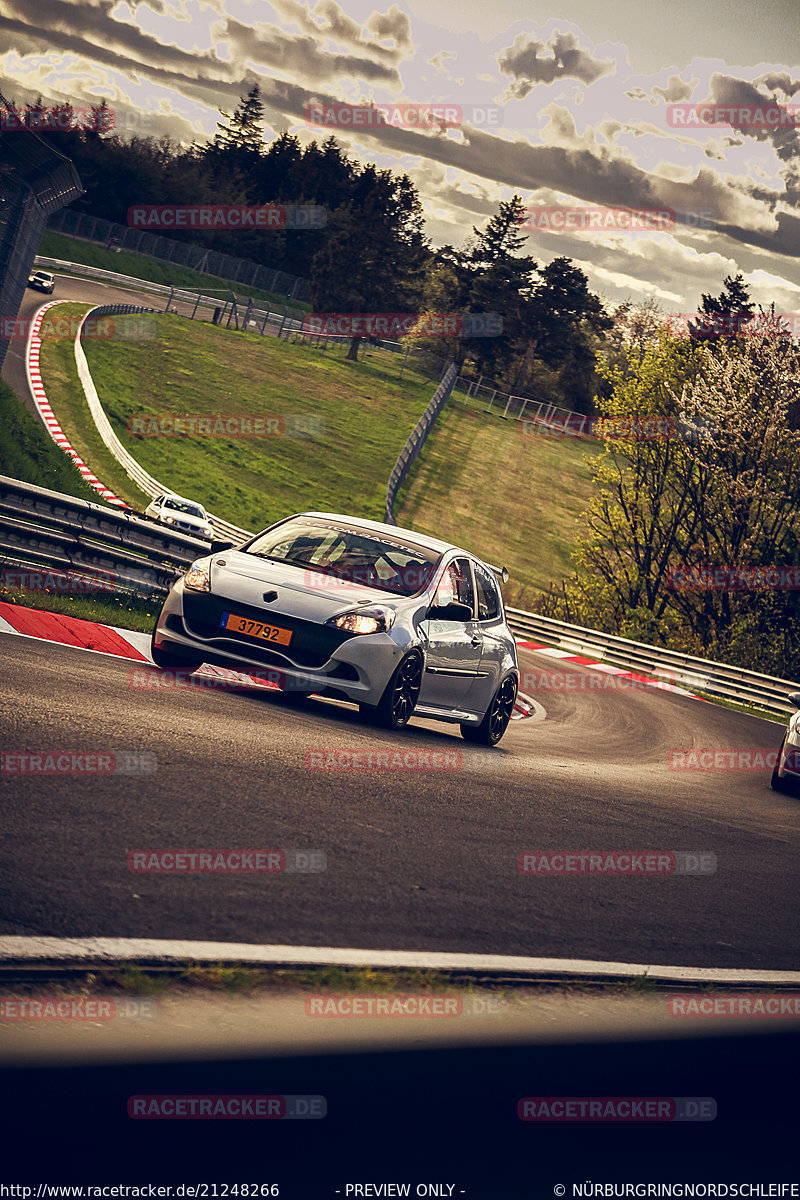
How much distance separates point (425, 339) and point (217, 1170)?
312ft

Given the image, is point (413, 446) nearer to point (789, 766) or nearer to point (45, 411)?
point (45, 411)

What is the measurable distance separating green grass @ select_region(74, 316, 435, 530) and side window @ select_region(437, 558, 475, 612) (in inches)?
A: 865

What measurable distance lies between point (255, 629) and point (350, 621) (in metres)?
0.73

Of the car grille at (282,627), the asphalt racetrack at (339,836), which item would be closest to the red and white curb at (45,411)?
the car grille at (282,627)

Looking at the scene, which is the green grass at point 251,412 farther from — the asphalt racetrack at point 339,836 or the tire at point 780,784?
the asphalt racetrack at point 339,836

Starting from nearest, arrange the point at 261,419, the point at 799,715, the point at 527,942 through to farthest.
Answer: the point at 527,942
the point at 799,715
the point at 261,419

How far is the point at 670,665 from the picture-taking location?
1101 inches

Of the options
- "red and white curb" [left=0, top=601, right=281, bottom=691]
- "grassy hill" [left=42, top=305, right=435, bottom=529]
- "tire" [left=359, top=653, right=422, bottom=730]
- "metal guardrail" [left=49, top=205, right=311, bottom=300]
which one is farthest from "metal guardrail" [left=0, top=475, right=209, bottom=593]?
"metal guardrail" [left=49, top=205, right=311, bottom=300]

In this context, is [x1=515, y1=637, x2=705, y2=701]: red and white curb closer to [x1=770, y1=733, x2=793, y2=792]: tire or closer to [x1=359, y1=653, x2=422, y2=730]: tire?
[x1=770, y1=733, x2=793, y2=792]: tire

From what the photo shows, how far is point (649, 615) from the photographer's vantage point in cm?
3725

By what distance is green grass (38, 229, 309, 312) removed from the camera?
66500 millimetres

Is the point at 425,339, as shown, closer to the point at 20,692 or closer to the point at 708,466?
the point at 708,466

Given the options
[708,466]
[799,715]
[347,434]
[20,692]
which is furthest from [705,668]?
[347,434]

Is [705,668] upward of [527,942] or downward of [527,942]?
downward
